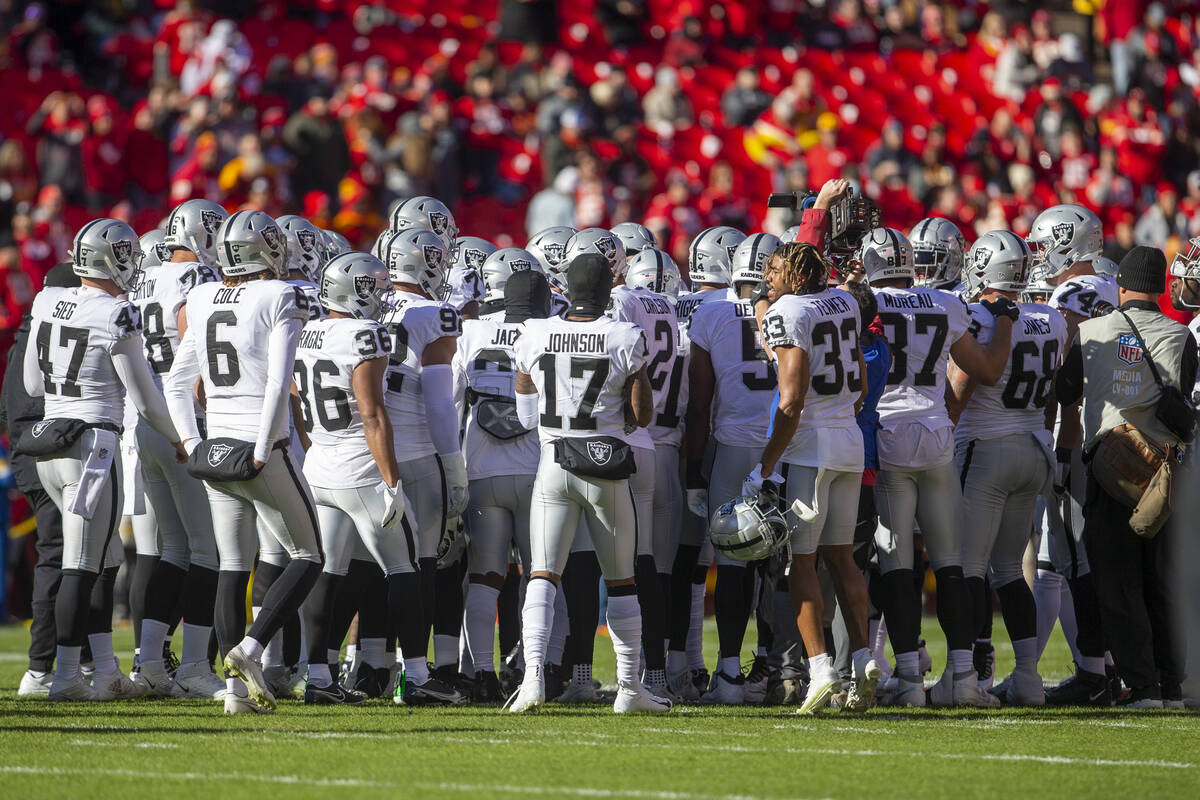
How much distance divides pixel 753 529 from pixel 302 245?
11.0 ft

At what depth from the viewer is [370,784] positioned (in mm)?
5359

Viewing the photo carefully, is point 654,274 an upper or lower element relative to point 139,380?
upper

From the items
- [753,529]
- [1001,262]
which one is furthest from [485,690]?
[1001,262]

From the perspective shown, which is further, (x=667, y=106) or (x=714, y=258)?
(x=667, y=106)

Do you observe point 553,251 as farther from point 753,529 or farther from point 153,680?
point 153,680

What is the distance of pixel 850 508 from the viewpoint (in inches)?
295

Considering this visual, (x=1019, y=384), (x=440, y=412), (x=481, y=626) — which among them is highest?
(x=1019, y=384)

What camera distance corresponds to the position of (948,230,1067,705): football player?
8250 millimetres

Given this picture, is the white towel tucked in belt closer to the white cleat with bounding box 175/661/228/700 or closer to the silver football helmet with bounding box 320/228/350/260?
the white cleat with bounding box 175/661/228/700

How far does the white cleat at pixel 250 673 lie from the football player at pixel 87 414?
1208 mm

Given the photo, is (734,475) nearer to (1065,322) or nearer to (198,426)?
(1065,322)

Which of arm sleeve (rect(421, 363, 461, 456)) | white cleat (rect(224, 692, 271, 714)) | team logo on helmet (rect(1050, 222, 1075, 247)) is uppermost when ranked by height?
team logo on helmet (rect(1050, 222, 1075, 247))

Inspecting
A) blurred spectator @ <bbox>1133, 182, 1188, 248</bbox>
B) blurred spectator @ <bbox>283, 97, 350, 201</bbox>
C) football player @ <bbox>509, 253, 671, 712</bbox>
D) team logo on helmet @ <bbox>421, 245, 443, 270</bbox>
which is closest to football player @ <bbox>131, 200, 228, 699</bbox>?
team logo on helmet @ <bbox>421, 245, 443, 270</bbox>

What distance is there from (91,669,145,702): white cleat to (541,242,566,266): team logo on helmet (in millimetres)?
3251
